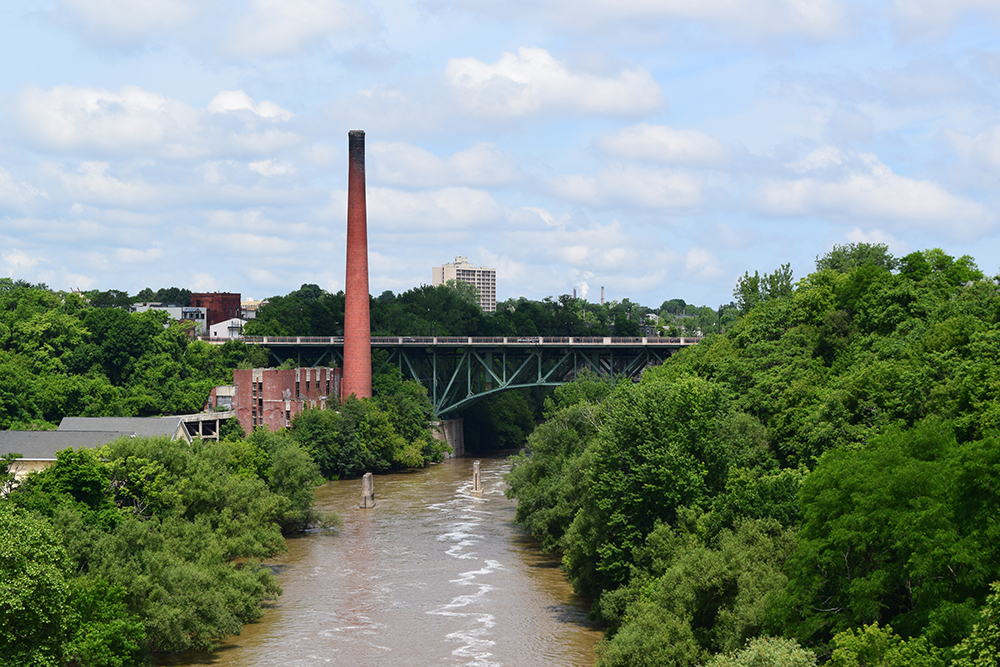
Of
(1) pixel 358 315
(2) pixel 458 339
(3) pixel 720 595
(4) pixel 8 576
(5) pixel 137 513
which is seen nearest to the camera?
(4) pixel 8 576

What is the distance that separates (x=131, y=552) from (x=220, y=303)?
14710 cm

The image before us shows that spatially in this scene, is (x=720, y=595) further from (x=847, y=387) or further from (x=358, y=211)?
(x=358, y=211)

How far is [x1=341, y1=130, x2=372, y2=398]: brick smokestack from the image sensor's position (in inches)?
3794

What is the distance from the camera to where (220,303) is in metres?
181

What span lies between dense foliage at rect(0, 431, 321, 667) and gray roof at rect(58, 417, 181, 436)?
7.68 m

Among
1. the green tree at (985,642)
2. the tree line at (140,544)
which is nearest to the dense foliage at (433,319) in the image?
the tree line at (140,544)

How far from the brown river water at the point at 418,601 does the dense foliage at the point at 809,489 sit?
2329 millimetres

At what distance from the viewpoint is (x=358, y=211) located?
96312 millimetres

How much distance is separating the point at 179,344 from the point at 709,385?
67514mm

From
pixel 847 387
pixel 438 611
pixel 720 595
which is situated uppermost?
pixel 847 387

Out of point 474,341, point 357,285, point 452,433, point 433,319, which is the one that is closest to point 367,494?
point 357,285

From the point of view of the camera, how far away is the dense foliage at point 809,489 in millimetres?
26531

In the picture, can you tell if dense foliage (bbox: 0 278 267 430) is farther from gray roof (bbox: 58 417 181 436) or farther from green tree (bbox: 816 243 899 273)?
green tree (bbox: 816 243 899 273)

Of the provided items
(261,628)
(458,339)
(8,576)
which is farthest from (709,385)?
(458,339)
